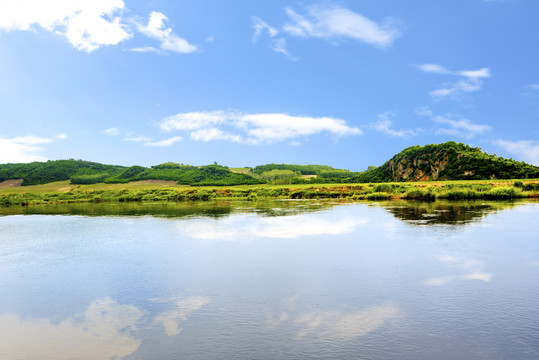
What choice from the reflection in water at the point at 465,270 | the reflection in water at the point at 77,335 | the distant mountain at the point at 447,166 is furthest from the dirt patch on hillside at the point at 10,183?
the reflection in water at the point at 465,270

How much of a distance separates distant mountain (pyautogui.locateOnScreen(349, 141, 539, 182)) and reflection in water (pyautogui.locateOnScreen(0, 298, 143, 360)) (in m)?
94.0

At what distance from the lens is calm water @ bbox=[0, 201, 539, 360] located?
7762 millimetres

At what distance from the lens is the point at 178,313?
9.74 meters

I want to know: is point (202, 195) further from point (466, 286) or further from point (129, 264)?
point (466, 286)

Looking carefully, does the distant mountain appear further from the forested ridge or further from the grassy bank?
the grassy bank

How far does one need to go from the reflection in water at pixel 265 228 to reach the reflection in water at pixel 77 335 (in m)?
11.7

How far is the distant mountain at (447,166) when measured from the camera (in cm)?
8775

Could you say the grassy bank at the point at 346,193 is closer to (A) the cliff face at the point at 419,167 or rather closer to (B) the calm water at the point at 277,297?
(B) the calm water at the point at 277,297

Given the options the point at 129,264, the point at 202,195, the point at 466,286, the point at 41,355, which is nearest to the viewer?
the point at 41,355

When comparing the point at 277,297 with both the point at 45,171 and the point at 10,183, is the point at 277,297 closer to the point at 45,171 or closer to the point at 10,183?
the point at 10,183

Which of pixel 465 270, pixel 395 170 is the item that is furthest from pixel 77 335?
pixel 395 170

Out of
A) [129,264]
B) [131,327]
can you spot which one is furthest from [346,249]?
[131,327]

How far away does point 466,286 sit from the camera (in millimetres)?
11445

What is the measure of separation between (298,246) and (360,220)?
11.6m
